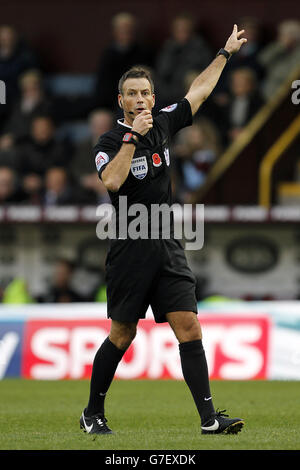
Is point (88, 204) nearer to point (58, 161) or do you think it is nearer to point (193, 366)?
point (58, 161)

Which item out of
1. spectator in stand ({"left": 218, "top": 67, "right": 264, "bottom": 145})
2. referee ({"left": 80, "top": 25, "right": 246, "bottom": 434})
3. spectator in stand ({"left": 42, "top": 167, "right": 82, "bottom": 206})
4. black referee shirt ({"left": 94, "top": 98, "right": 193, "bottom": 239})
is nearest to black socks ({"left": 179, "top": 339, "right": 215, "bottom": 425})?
referee ({"left": 80, "top": 25, "right": 246, "bottom": 434})

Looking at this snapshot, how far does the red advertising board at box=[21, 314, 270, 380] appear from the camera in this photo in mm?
11820

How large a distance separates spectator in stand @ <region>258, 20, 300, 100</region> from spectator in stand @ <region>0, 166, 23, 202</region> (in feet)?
11.5

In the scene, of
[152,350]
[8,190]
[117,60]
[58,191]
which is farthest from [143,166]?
[117,60]

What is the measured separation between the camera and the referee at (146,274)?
6.74 m

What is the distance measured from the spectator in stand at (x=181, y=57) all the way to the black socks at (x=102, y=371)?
29.1 feet

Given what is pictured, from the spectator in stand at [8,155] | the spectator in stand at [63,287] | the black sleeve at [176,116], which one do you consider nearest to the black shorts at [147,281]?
the black sleeve at [176,116]

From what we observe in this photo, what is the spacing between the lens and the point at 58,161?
49.5ft

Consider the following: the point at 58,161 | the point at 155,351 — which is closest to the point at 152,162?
the point at 155,351

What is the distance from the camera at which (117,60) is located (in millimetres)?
15945

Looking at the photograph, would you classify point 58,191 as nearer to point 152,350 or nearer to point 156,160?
point 152,350

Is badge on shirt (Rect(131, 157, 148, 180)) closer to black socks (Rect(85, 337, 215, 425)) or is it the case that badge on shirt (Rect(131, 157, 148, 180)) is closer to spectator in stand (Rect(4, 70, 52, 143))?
black socks (Rect(85, 337, 215, 425))

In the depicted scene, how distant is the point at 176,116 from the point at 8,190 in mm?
7611

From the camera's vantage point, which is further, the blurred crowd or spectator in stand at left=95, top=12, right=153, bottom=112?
spectator in stand at left=95, top=12, right=153, bottom=112
